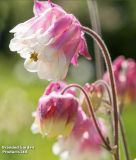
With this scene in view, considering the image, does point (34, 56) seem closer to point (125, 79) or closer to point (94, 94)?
point (94, 94)

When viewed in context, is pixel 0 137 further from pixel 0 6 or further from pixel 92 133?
pixel 0 6

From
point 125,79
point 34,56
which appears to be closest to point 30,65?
point 34,56

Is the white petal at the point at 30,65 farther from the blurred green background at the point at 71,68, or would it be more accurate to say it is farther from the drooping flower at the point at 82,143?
the blurred green background at the point at 71,68

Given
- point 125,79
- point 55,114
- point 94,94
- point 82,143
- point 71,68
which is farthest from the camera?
point 71,68

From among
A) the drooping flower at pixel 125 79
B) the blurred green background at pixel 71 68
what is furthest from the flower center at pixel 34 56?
the blurred green background at pixel 71 68

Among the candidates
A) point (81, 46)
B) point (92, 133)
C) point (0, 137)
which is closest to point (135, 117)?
point (0, 137)

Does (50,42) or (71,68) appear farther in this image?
(71,68)
